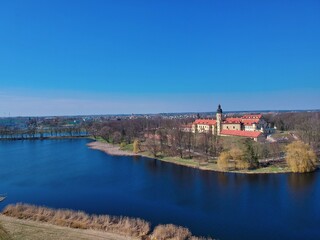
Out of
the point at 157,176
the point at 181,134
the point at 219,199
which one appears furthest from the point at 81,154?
the point at 219,199

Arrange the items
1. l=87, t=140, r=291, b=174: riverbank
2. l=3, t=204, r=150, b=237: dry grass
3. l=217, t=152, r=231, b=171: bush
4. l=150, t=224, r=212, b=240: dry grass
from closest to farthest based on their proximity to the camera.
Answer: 1. l=150, t=224, r=212, b=240: dry grass
2. l=3, t=204, r=150, b=237: dry grass
3. l=87, t=140, r=291, b=174: riverbank
4. l=217, t=152, r=231, b=171: bush

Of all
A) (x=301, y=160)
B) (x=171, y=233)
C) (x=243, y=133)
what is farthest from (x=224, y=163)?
(x=243, y=133)

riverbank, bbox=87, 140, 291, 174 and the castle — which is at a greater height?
the castle

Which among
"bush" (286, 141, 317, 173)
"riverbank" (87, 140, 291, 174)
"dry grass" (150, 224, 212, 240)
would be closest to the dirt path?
"dry grass" (150, 224, 212, 240)

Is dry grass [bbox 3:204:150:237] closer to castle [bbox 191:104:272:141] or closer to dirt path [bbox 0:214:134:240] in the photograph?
dirt path [bbox 0:214:134:240]

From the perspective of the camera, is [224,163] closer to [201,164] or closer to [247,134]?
[201,164]

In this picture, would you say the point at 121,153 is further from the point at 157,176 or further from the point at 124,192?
the point at 124,192
